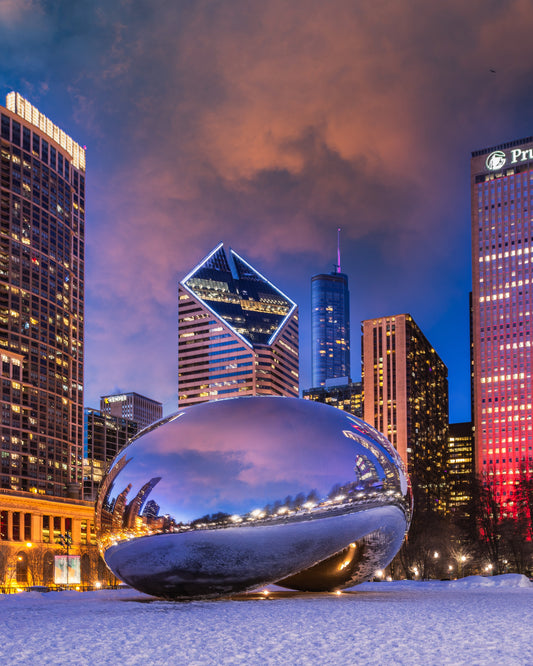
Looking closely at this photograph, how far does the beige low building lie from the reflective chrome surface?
72514 millimetres

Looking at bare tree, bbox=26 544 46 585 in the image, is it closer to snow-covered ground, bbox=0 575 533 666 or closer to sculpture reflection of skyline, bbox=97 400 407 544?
snow-covered ground, bbox=0 575 533 666

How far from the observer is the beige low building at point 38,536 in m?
98.8

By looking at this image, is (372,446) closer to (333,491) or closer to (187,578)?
(333,491)

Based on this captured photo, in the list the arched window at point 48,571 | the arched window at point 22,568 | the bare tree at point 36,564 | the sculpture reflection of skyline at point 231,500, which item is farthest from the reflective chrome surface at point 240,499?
the arched window at point 22,568

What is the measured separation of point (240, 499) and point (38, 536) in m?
131

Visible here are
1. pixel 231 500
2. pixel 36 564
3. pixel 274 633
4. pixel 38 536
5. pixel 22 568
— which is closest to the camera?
pixel 274 633

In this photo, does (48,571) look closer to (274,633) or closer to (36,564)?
(36,564)

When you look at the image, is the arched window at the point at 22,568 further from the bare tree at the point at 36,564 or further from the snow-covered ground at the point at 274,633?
the snow-covered ground at the point at 274,633

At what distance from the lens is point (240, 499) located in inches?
752

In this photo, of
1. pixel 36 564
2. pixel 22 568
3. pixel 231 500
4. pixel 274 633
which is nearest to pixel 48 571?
pixel 36 564

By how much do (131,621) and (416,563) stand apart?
3046 inches

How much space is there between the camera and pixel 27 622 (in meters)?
17.0

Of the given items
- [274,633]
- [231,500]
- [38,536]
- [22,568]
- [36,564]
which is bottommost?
[22,568]

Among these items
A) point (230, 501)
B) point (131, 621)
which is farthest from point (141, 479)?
point (131, 621)
